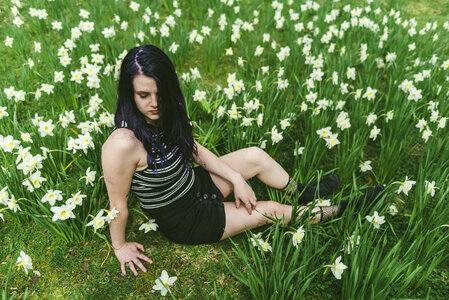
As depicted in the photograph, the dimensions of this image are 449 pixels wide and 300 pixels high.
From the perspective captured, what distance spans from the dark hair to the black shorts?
282 mm

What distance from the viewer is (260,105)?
2730 mm

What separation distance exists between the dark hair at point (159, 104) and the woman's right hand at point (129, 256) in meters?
0.68

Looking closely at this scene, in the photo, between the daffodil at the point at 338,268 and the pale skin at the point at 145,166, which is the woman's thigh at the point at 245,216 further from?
the daffodil at the point at 338,268

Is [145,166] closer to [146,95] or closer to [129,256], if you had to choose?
[146,95]

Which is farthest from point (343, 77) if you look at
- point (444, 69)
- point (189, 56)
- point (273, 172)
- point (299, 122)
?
point (189, 56)

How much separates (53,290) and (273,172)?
1.67 meters

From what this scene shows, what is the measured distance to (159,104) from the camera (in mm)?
1671

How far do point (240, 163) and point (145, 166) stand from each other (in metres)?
0.78

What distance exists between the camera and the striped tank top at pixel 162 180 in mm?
1814

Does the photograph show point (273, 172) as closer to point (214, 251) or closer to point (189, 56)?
point (214, 251)

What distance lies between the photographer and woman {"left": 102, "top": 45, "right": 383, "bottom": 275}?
161 cm

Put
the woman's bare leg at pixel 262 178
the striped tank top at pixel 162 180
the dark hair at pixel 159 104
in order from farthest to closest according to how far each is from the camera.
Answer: the woman's bare leg at pixel 262 178 < the striped tank top at pixel 162 180 < the dark hair at pixel 159 104

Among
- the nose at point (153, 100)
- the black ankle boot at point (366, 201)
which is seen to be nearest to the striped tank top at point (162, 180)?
the nose at point (153, 100)

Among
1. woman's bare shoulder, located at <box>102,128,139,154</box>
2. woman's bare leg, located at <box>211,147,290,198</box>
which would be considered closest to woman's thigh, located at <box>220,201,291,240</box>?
woman's bare leg, located at <box>211,147,290,198</box>
